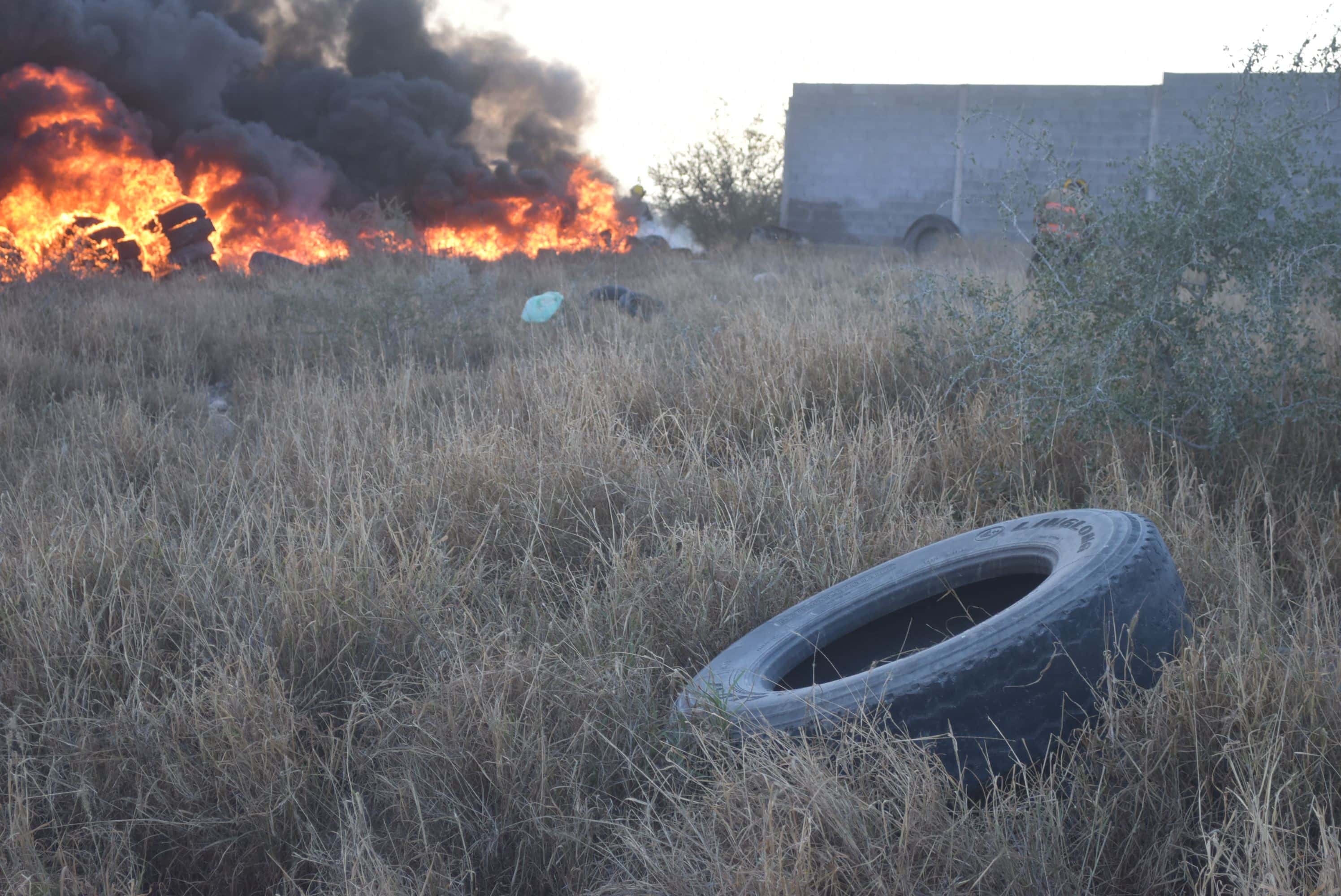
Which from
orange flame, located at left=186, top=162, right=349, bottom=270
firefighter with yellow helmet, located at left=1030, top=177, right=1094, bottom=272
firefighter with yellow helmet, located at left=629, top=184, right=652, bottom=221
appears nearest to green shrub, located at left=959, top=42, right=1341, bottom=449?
firefighter with yellow helmet, located at left=1030, top=177, right=1094, bottom=272

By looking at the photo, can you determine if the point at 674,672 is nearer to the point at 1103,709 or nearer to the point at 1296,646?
the point at 1103,709

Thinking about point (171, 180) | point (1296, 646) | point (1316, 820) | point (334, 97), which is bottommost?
point (1316, 820)

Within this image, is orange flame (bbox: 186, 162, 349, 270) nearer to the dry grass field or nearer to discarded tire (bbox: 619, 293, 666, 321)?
discarded tire (bbox: 619, 293, 666, 321)

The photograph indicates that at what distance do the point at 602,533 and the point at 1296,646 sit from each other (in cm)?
230

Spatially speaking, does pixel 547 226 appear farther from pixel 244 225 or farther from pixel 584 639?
pixel 584 639

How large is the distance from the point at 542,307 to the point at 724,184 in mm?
14465

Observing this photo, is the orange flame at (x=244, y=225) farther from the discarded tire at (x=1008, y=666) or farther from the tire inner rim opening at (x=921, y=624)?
the discarded tire at (x=1008, y=666)

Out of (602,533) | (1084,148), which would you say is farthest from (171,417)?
(1084,148)

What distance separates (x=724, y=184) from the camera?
2284 centimetres

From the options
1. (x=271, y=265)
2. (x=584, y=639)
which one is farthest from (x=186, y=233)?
(x=584, y=639)

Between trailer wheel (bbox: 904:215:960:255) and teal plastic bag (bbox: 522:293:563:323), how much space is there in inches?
448

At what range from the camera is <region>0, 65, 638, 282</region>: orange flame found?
46.4 feet

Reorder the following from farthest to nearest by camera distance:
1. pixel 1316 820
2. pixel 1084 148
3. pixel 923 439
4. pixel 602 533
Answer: pixel 1084 148 → pixel 923 439 → pixel 602 533 → pixel 1316 820

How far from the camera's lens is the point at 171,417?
5699 millimetres
